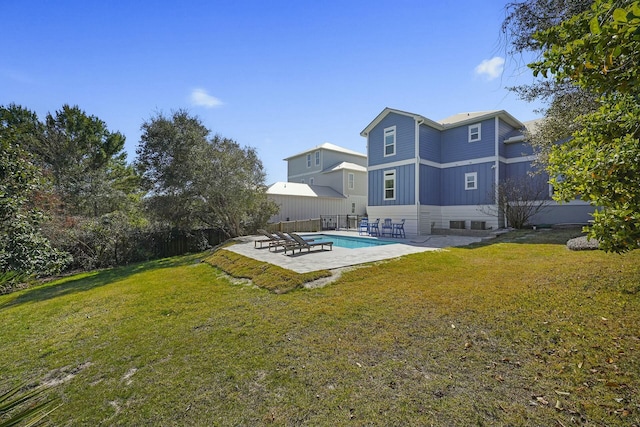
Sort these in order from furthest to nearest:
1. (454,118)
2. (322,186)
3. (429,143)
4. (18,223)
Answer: (322,186) → (454,118) → (429,143) → (18,223)

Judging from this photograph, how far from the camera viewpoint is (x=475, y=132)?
16453mm

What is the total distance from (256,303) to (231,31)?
8.69 m

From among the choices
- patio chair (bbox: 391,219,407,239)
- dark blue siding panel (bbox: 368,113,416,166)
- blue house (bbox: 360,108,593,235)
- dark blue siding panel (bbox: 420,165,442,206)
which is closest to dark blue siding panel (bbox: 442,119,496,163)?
blue house (bbox: 360,108,593,235)

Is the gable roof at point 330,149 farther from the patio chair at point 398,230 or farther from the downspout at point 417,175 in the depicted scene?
the patio chair at point 398,230

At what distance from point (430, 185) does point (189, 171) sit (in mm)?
13570

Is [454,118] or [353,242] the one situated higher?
[454,118]

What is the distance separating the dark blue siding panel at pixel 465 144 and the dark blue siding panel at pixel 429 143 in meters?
0.44

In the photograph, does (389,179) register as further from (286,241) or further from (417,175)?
(286,241)

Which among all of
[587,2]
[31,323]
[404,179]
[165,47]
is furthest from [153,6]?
[404,179]

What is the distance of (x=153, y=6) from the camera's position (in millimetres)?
7719

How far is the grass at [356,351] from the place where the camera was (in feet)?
8.19

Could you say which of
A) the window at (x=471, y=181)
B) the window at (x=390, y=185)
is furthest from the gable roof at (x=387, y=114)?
the window at (x=471, y=181)

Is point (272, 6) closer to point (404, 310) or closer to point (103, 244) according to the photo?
point (404, 310)

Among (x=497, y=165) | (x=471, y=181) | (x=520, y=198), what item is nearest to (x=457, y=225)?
(x=471, y=181)
